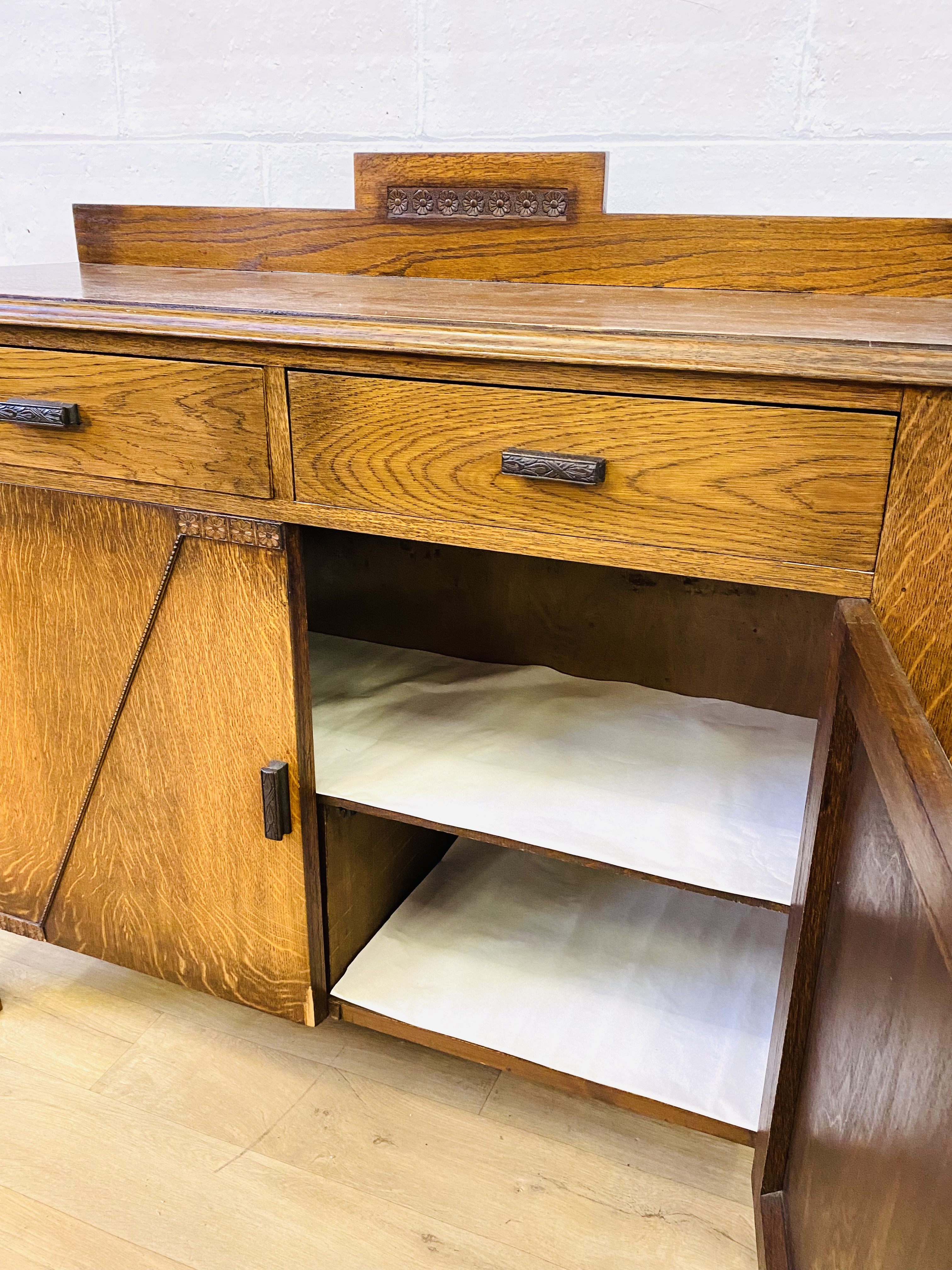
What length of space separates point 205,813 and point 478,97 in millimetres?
880

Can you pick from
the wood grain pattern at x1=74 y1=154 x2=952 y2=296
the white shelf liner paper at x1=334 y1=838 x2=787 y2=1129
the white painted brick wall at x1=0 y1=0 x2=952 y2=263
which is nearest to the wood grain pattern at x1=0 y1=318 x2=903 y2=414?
the wood grain pattern at x1=74 y1=154 x2=952 y2=296

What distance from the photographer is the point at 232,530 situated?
883 millimetres

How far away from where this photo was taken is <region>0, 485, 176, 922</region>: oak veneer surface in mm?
949

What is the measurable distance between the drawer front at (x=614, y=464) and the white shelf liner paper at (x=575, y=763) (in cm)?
31

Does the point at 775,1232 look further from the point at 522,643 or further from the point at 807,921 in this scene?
the point at 522,643

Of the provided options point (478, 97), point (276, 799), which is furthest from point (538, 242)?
point (276, 799)

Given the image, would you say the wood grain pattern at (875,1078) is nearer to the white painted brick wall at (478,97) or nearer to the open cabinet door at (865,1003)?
the open cabinet door at (865,1003)

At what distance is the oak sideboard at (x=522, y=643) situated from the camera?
65cm

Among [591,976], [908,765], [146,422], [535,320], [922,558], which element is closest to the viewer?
[908,765]

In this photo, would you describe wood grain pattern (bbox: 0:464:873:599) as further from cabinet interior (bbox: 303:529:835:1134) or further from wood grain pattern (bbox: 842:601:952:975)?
cabinet interior (bbox: 303:529:835:1134)

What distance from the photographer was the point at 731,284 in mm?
981

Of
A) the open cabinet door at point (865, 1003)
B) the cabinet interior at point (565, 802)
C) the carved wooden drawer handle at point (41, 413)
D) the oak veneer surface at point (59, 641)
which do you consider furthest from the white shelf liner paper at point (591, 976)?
the carved wooden drawer handle at point (41, 413)

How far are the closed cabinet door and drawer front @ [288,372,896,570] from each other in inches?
4.9

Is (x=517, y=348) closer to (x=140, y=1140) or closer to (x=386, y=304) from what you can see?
(x=386, y=304)
